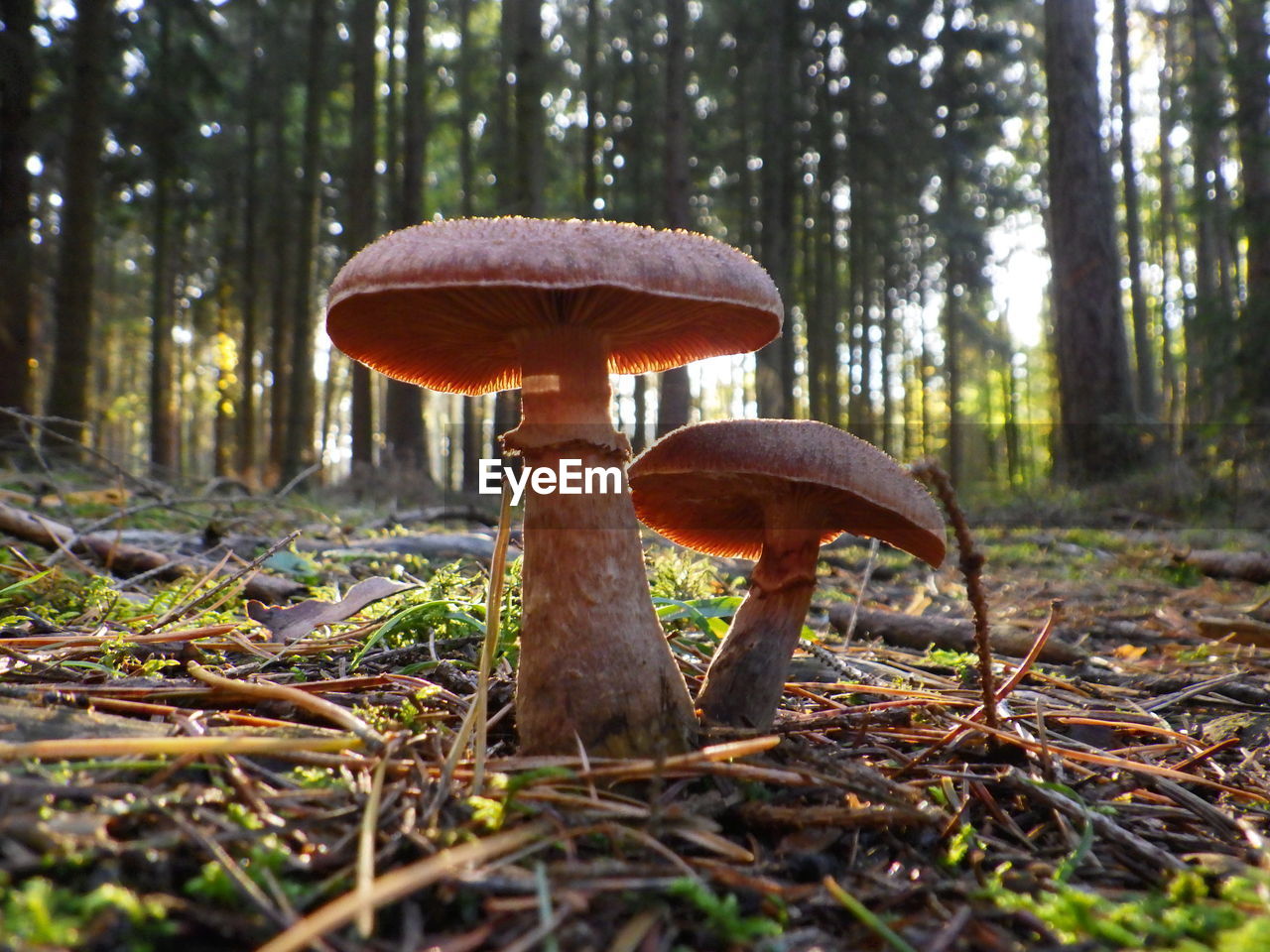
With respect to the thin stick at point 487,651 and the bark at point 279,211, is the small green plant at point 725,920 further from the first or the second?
the bark at point 279,211

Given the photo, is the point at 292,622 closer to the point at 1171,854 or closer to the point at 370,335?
the point at 370,335

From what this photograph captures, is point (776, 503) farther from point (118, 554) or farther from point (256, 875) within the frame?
point (118, 554)

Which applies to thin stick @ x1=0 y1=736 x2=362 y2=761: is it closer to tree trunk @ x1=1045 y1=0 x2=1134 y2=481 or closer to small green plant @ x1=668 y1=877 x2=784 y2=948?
small green plant @ x1=668 y1=877 x2=784 y2=948

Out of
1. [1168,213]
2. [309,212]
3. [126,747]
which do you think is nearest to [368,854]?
[126,747]

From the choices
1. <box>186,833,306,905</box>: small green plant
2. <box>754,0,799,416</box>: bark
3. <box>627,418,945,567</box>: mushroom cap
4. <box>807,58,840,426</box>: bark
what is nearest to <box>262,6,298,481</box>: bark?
<box>754,0,799,416</box>: bark

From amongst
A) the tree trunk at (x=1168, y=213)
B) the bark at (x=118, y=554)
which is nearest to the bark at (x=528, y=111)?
the bark at (x=118, y=554)
